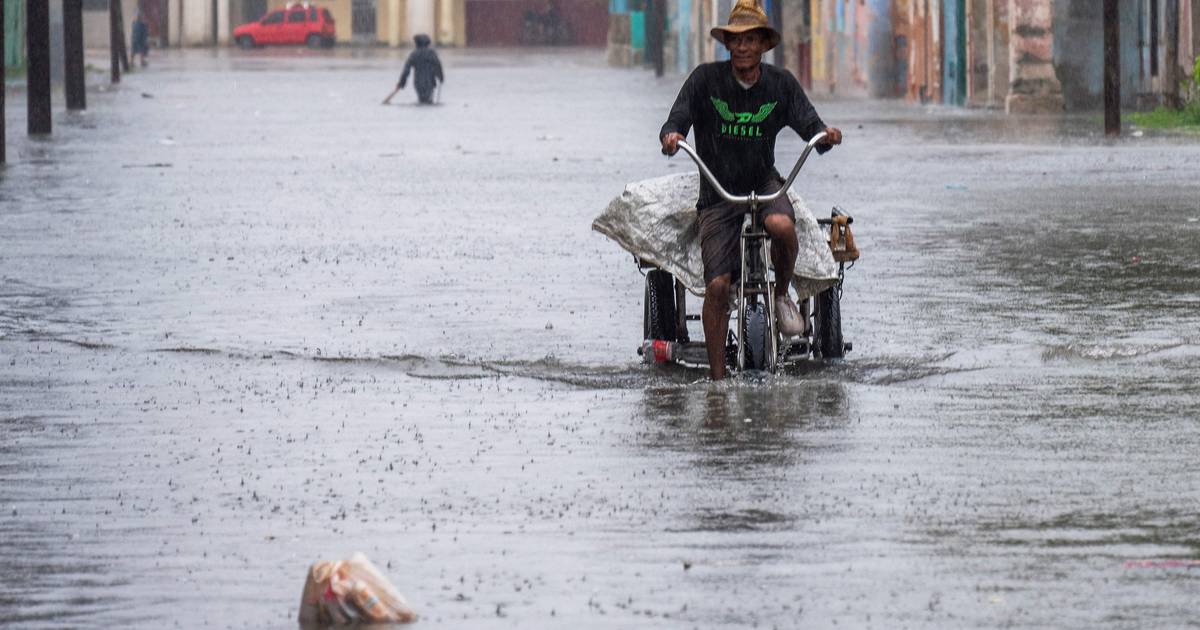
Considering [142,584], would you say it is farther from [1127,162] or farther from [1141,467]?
[1127,162]

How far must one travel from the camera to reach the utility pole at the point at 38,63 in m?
31.0

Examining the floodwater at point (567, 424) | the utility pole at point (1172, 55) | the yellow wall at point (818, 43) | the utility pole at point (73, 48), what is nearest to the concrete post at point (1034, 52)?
the utility pole at point (1172, 55)

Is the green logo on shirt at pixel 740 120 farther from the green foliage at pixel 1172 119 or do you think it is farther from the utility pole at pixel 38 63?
→ the utility pole at pixel 38 63

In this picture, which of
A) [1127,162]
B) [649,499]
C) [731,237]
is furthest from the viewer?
[1127,162]

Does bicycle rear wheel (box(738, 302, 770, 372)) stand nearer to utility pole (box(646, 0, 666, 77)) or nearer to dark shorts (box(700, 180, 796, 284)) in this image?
→ dark shorts (box(700, 180, 796, 284))

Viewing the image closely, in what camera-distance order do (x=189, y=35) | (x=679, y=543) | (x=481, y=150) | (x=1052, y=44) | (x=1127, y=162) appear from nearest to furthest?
(x=679, y=543) < (x=1127, y=162) < (x=481, y=150) < (x=1052, y=44) < (x=189, y=35)

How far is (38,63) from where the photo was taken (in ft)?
105

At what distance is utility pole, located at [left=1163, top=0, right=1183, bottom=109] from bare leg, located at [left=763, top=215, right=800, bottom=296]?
2420 centimetres

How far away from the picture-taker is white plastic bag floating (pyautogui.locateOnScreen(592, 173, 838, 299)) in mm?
11203

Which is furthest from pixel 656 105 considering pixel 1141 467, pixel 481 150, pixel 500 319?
pixel 1141 467

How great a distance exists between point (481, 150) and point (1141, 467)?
72.0 ft

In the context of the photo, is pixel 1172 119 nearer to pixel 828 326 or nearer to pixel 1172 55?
pixel 1172 55

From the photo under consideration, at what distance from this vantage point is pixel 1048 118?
1383 inches

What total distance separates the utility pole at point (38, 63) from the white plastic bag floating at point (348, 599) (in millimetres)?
25182
